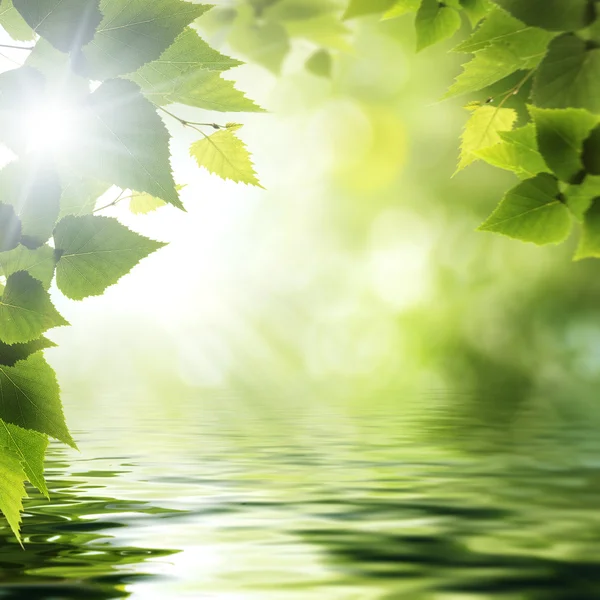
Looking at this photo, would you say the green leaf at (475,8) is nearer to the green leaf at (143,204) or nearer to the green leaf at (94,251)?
the green leaf at (143,204)

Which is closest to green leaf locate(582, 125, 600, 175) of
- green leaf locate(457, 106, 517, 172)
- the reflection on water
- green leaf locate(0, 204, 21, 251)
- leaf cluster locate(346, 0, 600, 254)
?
leaf cluster locate(346, 0, 600, 254)

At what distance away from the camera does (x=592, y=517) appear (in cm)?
564

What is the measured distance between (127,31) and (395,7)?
710mm

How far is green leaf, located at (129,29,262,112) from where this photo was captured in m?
1.00

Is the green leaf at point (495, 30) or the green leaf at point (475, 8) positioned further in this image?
the green leaf at point (475, 8)

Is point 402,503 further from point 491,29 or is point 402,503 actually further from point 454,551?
point 491,29

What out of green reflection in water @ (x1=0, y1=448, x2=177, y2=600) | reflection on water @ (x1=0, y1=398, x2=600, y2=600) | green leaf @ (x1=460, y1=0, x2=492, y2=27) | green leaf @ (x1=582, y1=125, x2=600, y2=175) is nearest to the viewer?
green leaf @ (x1=582, y1=125, x2=600, y2=175)

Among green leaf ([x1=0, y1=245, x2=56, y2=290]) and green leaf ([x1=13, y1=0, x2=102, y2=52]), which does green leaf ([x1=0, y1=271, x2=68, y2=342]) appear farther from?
green leaf ([x1=13, y1=0, x2=102, y2=52])

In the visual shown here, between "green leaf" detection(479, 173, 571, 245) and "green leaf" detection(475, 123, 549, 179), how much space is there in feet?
0.09

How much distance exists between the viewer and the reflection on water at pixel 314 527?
405 centimetres

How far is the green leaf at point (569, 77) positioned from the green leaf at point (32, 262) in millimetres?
620

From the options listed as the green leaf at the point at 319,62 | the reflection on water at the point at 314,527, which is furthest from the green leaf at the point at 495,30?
the reflection on water at the point at 314,527

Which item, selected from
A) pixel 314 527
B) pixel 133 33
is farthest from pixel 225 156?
pixel 314 527

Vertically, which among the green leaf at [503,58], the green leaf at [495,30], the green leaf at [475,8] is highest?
the green leaf at [475,8]
